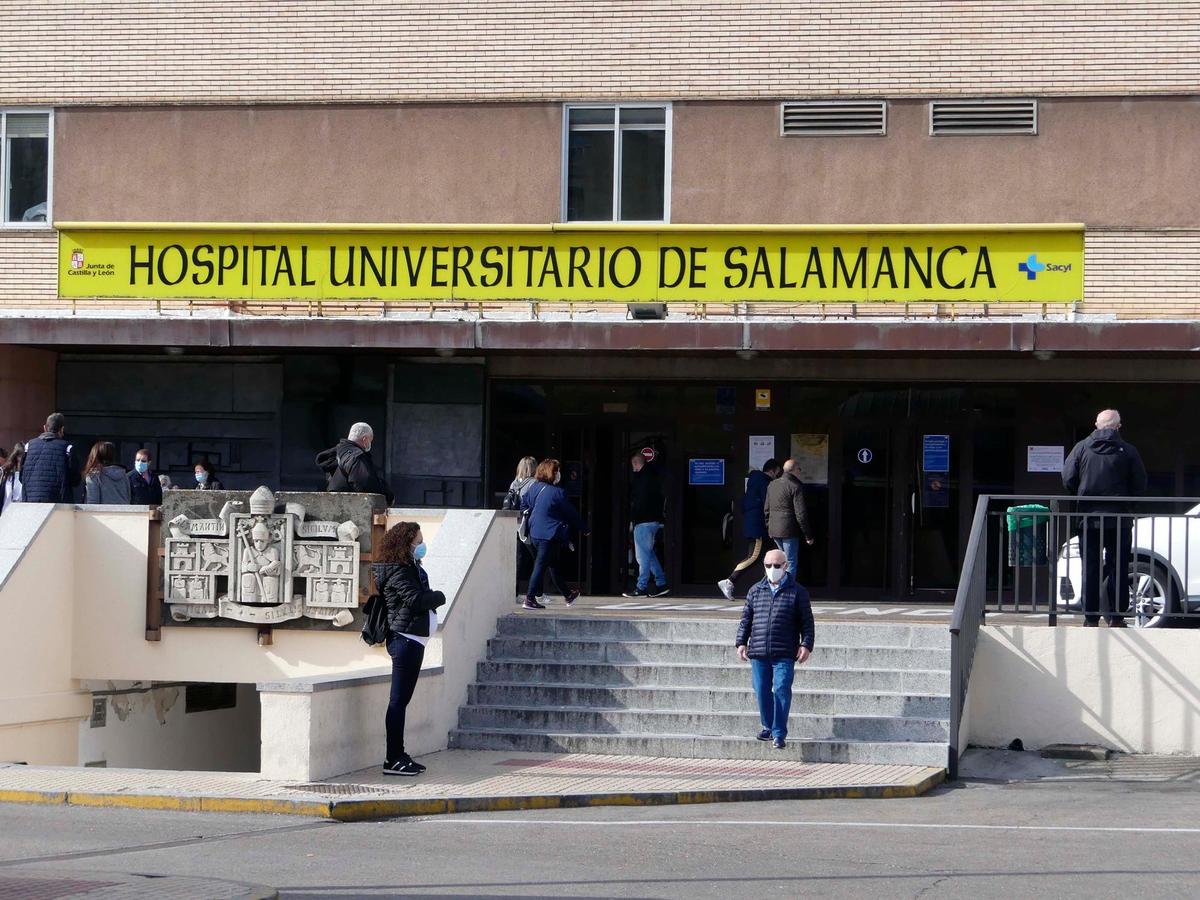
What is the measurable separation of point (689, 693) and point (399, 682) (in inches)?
105

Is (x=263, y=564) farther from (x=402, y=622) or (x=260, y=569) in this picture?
(x=402, y=622)

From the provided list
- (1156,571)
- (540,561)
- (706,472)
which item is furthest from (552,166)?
(1156,571)

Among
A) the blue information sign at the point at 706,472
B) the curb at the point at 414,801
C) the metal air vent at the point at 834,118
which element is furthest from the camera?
the blue information sign at the point at 706,472

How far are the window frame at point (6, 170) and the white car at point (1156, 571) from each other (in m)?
13.0

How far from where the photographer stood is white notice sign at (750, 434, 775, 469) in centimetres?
2019

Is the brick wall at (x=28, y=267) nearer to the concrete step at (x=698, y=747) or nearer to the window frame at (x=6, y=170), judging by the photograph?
the window frame at (x=6, y=170)

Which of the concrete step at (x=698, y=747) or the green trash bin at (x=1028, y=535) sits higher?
the green trash bin at (x=1028, y=535)

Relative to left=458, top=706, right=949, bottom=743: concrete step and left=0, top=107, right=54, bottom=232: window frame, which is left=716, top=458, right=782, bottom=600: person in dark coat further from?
left=0, top=107, right=54, bottom=232: window frame

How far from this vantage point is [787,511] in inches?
690

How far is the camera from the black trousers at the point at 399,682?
463 inches

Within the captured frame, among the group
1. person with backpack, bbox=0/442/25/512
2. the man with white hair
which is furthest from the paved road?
person with backpack, bbox=0/442/25/512

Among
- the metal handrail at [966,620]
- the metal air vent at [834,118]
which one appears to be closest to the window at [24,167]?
the metal air vent at [834,118]

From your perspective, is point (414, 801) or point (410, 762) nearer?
point (414, 801)

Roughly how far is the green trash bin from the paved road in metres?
2.77
